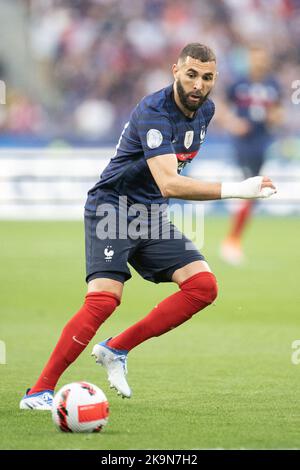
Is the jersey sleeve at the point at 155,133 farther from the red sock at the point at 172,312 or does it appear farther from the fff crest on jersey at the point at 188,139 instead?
the red sock at the point at 172,312

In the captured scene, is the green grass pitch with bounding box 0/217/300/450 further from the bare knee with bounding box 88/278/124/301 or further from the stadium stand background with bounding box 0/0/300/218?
the stadium stand background with bounding box 0/0/300/218

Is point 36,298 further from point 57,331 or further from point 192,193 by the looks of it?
point 192,193

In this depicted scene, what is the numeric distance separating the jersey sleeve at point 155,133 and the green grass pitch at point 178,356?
157 centimetres

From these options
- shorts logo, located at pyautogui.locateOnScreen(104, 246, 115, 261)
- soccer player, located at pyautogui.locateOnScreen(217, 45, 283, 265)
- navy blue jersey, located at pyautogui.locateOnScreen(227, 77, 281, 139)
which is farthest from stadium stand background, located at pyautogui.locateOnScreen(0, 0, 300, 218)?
shorts logo, located at pyautogui.locateOnScreen(104, 246, 115, 261)

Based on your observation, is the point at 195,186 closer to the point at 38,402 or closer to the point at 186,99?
the point at 186,99

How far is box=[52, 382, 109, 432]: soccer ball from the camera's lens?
5.53 meters

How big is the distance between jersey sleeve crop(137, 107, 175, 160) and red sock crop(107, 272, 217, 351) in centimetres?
91

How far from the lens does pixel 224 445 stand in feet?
17.1

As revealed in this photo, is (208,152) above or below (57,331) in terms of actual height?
above

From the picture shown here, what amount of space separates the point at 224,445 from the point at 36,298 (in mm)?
7068

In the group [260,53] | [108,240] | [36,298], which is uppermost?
[260,53]

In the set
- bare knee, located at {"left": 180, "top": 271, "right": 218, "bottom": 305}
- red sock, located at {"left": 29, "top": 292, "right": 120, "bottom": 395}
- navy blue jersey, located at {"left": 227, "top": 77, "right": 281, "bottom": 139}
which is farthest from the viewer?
navy blue jersey, located at {"left": 227, "top": 77, "right": 281, "bottom": 139}

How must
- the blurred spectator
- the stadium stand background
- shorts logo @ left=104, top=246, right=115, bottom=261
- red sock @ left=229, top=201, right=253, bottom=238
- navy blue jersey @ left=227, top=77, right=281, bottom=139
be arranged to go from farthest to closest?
the blurred spectator
the stadium stand background
navy blue jersey @ left=227, top=77, right=281, bottom=139
red sock @ left=229, top=201, right=253, bottom=238
shorts logo @ left=104, top=246, right=115, bottom=261
